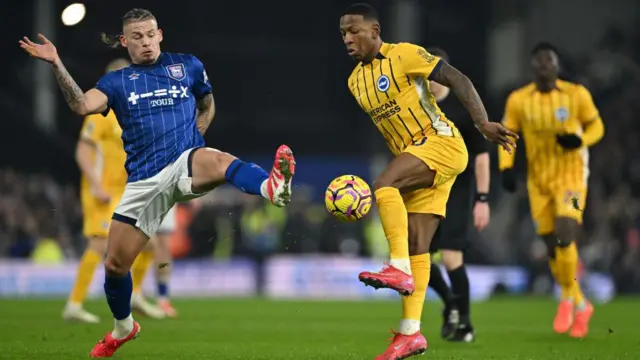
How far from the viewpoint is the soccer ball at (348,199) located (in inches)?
291

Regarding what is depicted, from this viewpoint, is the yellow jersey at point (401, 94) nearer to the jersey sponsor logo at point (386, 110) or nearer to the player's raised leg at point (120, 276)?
the jersey sponsor logo at point (386, 110)

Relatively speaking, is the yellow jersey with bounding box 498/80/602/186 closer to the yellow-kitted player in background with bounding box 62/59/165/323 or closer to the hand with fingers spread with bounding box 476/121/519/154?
the hand with fingers spread with bounding box 476/121/519/154

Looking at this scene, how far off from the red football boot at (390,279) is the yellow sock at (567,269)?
11.9 feet

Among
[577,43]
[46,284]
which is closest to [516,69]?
[577,43]

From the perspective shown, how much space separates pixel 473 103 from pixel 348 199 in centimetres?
102

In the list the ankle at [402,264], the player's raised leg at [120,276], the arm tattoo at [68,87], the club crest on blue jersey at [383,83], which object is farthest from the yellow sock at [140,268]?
the ankle at [402,264]

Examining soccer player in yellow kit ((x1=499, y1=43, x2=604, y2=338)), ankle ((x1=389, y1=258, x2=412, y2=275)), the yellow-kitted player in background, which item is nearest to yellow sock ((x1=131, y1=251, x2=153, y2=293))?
the yellow-kitted player in background

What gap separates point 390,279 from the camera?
23.6 ft

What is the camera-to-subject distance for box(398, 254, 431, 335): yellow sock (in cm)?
764

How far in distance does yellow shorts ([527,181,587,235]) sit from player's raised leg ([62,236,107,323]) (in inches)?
171

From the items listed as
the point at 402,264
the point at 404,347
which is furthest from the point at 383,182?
the point at 404,347

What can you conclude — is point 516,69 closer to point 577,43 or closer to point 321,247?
point 577,43

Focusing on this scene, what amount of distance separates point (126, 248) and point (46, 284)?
37.9 ft

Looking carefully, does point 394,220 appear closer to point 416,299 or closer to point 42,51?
point 416,299
